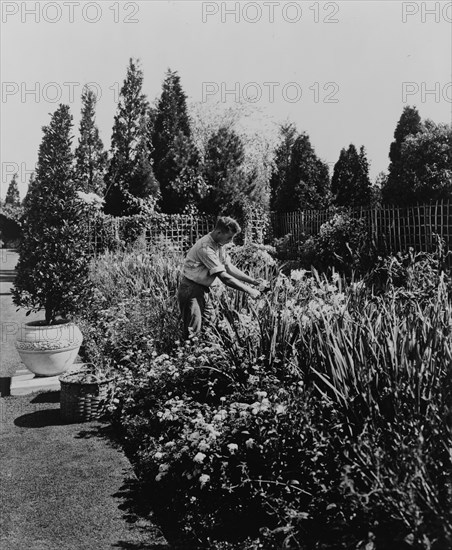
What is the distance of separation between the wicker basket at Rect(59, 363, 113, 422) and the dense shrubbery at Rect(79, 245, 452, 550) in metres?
0.75

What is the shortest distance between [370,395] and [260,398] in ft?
3.08

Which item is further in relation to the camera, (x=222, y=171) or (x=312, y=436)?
(x=222, y=171)

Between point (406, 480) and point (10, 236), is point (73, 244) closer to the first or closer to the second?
point (406, 480)

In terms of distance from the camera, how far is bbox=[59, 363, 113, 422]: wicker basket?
4.96 meters

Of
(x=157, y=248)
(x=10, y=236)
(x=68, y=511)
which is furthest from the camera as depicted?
(x=10, y=236)

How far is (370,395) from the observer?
8.51 feet

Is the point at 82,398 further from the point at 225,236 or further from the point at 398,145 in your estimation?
the point at 398,145

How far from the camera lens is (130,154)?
84.4 feet

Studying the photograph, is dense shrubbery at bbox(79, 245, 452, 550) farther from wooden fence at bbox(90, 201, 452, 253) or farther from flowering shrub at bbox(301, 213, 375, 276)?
flowering shrub at bbox(301, 213, 375, 276)

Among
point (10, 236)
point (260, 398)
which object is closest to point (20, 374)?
point (260, 398)

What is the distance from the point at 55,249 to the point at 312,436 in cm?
483

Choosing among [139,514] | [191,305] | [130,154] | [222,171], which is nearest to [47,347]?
[191,305]

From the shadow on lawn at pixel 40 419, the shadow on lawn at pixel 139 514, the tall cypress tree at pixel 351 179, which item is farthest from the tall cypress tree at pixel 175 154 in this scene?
the shadow on lawn at pixel 139 514

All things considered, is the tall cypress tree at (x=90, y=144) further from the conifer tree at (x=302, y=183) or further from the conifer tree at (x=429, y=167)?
the conifer tree at (x=429, y=167)
